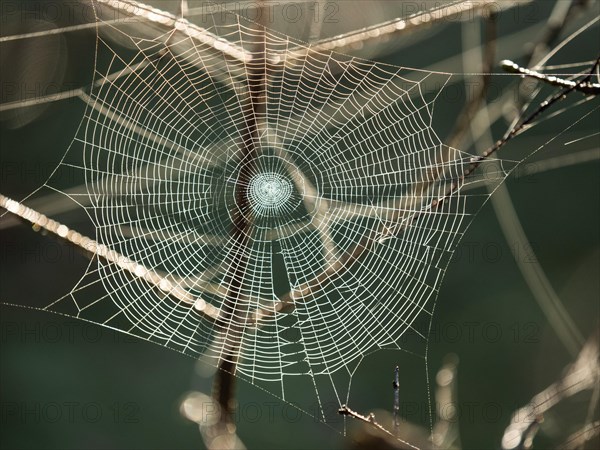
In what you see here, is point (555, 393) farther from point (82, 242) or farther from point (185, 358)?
point (185, 358)

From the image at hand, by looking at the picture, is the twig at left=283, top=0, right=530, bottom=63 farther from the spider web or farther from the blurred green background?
the blurred green background

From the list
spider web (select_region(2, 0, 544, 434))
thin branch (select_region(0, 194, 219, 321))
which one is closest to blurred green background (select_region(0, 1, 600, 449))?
spider web (select_region(2, 0, 544, 434))

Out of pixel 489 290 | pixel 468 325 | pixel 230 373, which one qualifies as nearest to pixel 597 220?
pixel 489 290

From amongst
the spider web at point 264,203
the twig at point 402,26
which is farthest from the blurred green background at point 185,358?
the twig at point 402,26

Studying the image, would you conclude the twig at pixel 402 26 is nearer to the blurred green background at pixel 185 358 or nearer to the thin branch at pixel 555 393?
the thin branch at pixel 555 393

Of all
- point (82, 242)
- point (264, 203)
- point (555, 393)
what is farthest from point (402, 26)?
point (264, 203)

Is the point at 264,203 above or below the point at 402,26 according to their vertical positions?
below
